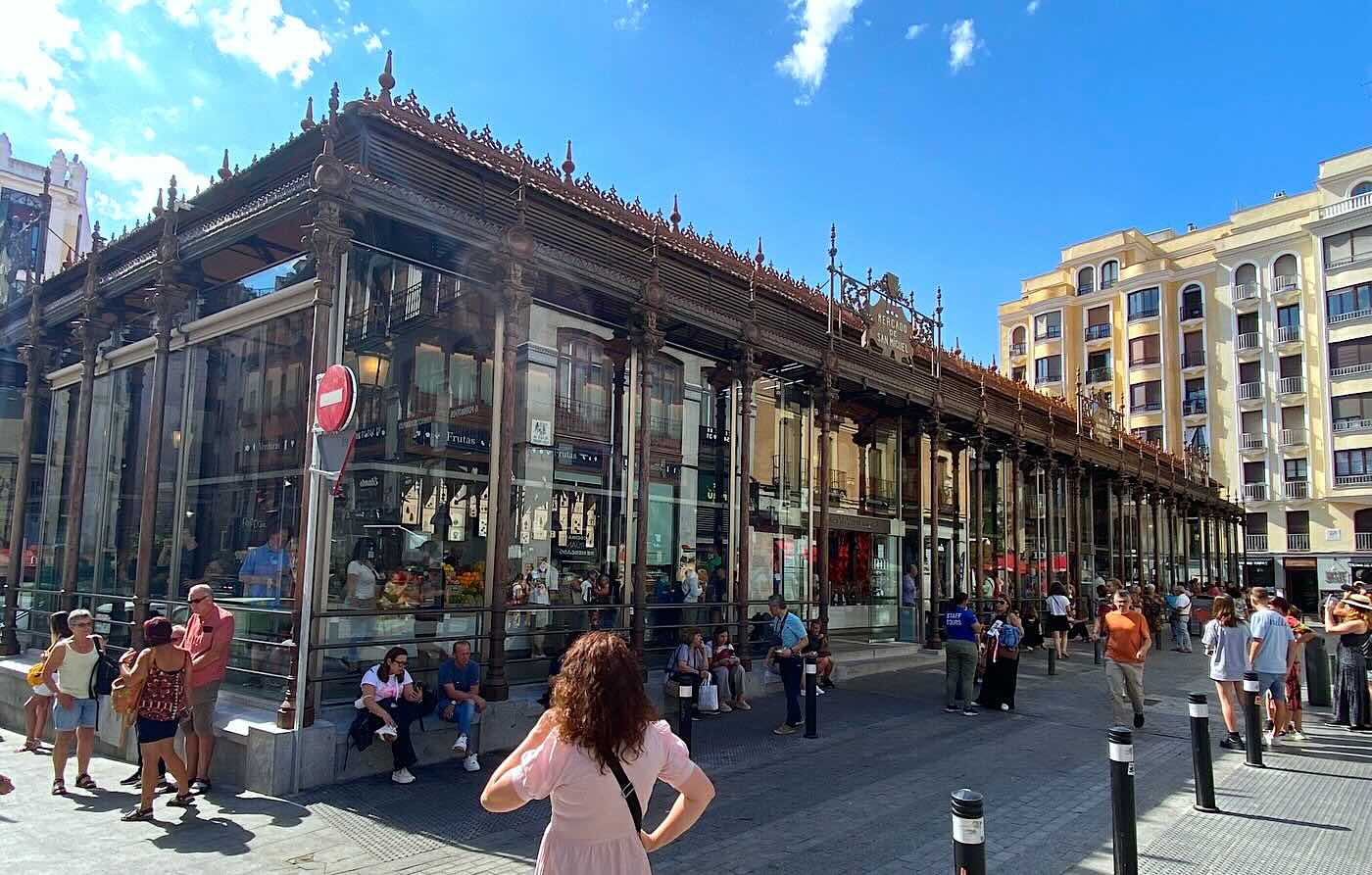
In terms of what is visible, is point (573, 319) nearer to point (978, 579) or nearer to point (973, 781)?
point (973, 781)

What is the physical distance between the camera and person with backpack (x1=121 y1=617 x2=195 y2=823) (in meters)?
7.08

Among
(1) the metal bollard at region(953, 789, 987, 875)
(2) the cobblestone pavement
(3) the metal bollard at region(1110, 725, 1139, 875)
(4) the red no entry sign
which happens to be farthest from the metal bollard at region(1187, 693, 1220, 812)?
(4) the red no entry sign

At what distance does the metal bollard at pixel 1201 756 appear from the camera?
7172 millimetres

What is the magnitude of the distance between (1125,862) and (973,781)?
8.59 feet

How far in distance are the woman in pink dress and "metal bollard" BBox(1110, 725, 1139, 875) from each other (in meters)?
3.77

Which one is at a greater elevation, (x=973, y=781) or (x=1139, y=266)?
(x=1139, y=266)

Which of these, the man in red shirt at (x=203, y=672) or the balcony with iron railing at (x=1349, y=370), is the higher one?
the balcony with iron railing at (x=1349, y=370)

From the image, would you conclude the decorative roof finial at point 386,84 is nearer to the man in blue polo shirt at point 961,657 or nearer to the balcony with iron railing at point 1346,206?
the man in blue polo shirt at point 961,657

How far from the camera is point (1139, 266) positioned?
5888cm

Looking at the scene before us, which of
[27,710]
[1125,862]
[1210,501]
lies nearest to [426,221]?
[27,710]

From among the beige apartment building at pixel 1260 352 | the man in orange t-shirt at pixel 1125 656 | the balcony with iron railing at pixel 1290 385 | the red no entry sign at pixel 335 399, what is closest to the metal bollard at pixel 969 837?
the red no entry sign at pixel 335 399

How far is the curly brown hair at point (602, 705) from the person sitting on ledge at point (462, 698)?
5.75 meters

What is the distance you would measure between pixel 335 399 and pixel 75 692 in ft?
13.1

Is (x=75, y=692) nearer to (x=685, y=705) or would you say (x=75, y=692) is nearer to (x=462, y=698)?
(x=462, y=698)
